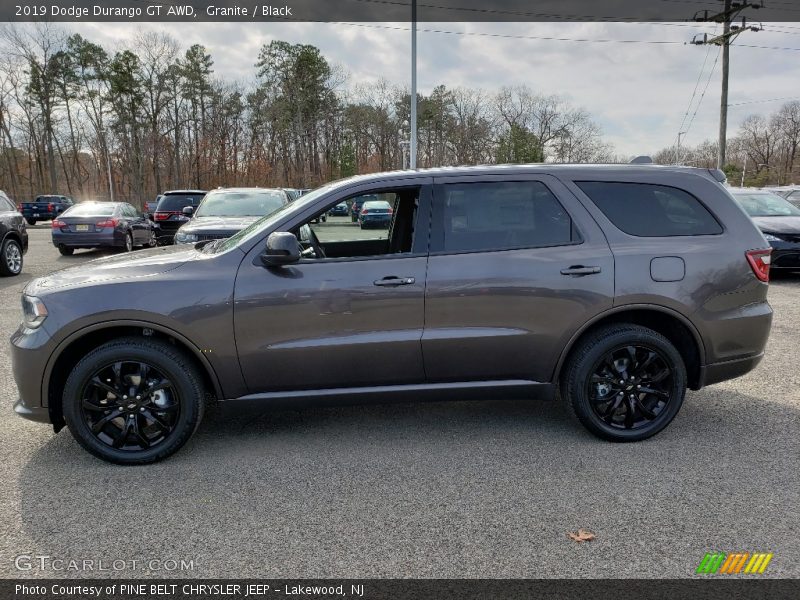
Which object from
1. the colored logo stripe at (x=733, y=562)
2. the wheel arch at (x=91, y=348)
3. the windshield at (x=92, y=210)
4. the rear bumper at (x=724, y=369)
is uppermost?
the windshield at (x=92, y=210)

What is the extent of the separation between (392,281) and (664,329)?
1999mm

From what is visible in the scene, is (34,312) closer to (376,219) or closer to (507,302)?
(376,219)

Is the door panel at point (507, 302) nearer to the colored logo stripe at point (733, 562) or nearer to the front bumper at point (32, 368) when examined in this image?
the colored logo stripe at point (733, 562)

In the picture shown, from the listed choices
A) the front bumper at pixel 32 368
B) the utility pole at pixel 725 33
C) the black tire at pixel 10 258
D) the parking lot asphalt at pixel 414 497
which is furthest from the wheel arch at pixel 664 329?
the utility pole at pixel 725 33

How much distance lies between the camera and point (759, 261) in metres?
3.76

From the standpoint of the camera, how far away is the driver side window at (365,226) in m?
3.70

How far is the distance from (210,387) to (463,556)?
197 cm

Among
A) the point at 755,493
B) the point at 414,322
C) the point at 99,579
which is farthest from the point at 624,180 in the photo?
the point at 99,579

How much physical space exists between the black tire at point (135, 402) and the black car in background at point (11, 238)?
979 centimetres

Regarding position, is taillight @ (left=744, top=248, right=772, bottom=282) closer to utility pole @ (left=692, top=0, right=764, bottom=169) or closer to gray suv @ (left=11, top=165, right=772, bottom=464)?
gray suv @ (left=11, top=165, right=772, bottom=464)

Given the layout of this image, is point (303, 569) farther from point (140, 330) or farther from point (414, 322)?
point (140, 330)

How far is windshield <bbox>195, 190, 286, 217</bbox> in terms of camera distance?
1001cm

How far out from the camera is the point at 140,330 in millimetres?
3514

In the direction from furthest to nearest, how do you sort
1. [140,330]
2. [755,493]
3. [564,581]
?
[140,330], [755,493], [564,581]
